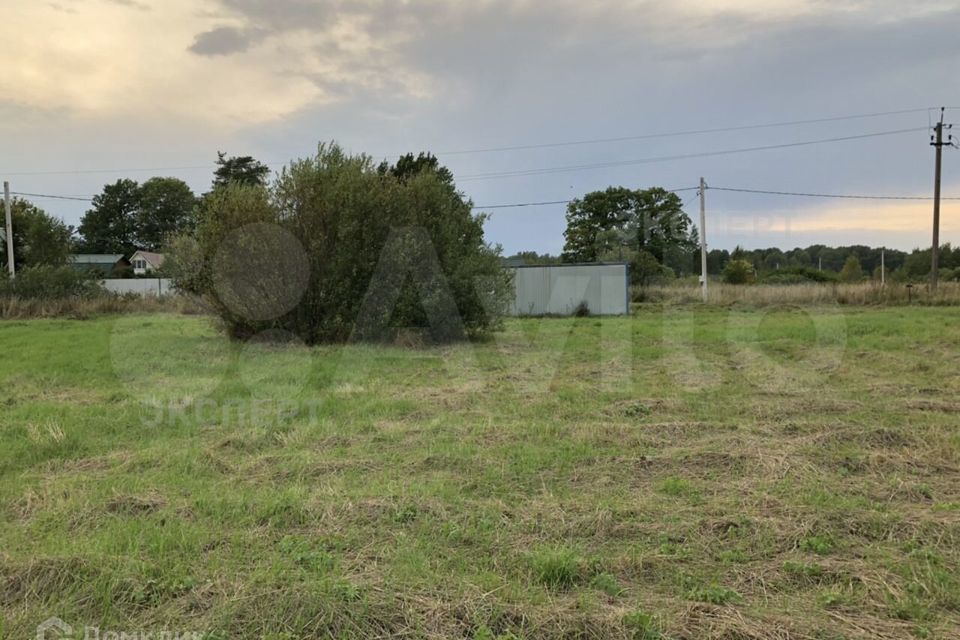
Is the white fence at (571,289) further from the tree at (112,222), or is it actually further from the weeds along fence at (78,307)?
the tree at (112,222)

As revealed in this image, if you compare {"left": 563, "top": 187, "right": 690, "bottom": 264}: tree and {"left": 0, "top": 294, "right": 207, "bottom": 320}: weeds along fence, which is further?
{"left": 563, "top": 187, "right": 690, "bottom": 264}: tree

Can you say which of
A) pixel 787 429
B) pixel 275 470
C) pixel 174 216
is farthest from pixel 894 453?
pixel 174 216

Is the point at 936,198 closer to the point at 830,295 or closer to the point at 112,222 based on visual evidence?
the point at 830,295

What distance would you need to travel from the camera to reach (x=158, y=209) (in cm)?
5559

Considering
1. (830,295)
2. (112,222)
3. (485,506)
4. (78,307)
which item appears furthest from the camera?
(112,222)

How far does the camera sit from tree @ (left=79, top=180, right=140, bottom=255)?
179ft

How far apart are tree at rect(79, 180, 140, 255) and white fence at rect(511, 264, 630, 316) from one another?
49646 mm

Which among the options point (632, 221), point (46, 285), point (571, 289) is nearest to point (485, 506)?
point (571, 289)

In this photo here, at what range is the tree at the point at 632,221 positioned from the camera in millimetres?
44031

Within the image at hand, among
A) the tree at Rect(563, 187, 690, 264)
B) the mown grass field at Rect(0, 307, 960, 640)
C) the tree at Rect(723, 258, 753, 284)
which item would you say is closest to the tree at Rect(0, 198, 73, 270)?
the mown grass field at Rect(0, 307, 960, 640)

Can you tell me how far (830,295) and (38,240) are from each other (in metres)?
35.3

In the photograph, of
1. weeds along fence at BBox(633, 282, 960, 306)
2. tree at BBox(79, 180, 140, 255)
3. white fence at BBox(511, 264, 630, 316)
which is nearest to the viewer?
white fence at BBox(511, 264, 630, 316)

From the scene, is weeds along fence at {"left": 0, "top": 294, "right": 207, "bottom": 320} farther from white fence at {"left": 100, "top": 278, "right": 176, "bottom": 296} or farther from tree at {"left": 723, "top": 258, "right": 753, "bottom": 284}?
tree at {"left": 723, "top": 258, "right": 753, "bottom": 284}

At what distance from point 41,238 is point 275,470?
99.8 feet
